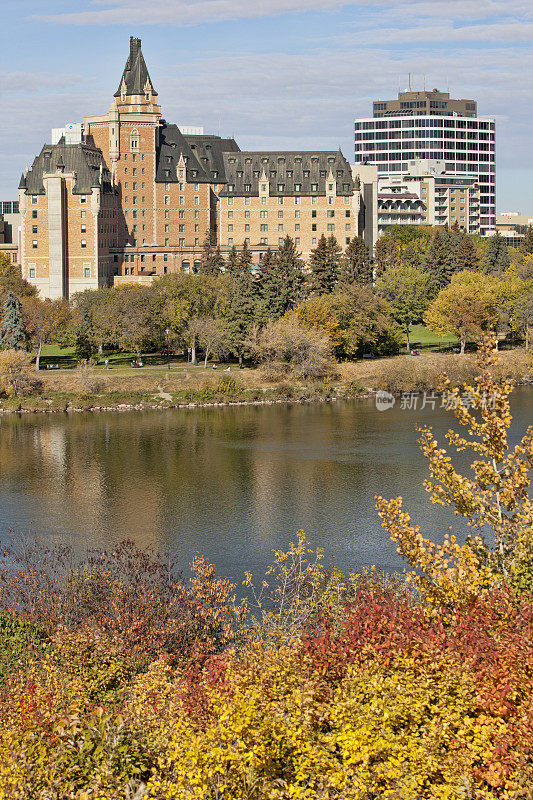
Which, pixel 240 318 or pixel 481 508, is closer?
pixel 481 508

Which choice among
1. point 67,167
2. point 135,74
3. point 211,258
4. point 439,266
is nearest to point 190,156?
point 135,74

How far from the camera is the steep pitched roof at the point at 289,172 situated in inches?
4338

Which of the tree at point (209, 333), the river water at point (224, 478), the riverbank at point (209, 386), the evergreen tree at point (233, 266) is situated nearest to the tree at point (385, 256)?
the evergreen tree at point (233, 266)

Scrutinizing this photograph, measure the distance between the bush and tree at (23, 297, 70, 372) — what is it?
164 inches

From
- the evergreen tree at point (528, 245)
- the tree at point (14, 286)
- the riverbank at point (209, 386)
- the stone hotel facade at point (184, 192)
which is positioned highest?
the stone hotel facade at point (184, 192)

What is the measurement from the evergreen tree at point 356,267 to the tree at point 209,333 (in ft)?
42.0

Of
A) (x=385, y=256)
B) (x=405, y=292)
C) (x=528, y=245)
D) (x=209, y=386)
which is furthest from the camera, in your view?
(x=528, y=245)

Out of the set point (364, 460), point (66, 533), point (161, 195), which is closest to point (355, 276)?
point (161, 195)

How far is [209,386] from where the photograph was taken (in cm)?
7356

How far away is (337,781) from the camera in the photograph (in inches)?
536

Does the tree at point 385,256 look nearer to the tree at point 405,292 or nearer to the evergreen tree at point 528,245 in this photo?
the tree at point 405,292

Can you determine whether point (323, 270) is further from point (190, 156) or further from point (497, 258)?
point (497, 258)

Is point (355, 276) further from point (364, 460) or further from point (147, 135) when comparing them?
point (364, 460)

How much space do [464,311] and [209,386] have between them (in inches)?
931
